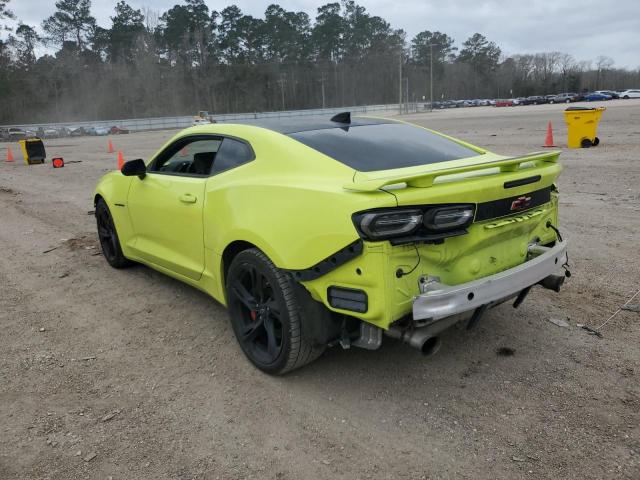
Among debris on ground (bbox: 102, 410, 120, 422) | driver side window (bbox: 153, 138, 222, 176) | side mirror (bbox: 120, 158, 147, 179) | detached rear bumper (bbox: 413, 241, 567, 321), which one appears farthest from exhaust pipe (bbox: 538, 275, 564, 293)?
side mirror (bbox: 120, 158, 147, 179)

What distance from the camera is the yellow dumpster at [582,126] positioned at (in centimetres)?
1402

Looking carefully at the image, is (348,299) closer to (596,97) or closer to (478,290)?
(478,290)

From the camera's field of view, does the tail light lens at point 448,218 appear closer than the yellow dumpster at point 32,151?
Yes

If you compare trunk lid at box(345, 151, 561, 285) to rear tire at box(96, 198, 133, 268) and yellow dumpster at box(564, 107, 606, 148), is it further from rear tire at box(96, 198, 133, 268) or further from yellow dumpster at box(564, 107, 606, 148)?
yellow dumpster at box(564, 107, 606, 148)

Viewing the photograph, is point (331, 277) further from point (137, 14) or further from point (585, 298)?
point (137, 14)

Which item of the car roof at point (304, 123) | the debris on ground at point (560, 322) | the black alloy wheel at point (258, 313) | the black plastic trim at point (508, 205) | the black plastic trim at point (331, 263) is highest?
the car roof at point (304, 123)

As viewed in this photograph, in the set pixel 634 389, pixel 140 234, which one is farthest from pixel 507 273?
pixel 140 234

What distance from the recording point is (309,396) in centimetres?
323

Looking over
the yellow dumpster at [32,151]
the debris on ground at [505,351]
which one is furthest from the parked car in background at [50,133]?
the debris on ground at [505,351]

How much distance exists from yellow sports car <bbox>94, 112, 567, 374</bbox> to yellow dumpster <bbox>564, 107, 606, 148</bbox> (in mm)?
11756

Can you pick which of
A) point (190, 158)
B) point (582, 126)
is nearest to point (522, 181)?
point (190, 158)

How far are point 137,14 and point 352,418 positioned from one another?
96.1 meters

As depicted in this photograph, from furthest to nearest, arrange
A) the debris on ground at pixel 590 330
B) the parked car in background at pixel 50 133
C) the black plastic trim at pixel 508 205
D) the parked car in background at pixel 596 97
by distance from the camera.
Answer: the parked car in background at pixel 596 97
the parked car in background at pixel 50 133
the debris on ground at pixel 590 330
the black plastic trim at pixel 508 205

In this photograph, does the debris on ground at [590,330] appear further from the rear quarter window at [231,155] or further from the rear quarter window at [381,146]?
the rear quarter window at [231,155]
